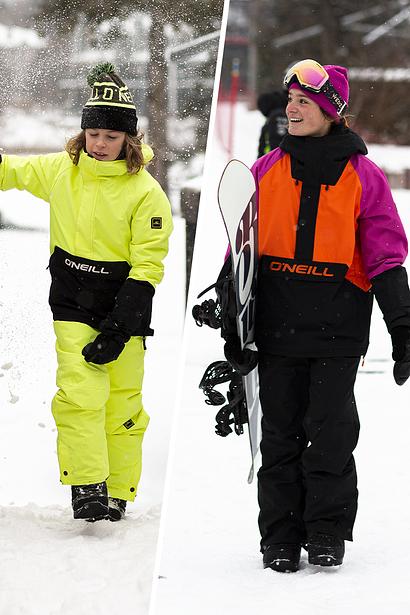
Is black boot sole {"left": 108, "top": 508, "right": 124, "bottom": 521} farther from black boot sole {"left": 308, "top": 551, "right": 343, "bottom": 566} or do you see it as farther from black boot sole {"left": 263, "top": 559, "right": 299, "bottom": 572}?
black boot sole {"left": 308, "top": 551, "right": 343, "bottom": 566}


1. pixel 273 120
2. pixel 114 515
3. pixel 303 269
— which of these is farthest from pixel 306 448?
pixel 273 120

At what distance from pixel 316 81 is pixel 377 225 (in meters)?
0.50

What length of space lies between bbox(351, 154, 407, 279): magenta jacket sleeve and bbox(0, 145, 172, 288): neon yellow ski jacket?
2.51 ft

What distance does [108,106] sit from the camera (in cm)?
431

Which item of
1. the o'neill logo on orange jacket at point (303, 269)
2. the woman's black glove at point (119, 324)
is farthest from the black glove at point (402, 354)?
the woman's black glove at point (119, 324)

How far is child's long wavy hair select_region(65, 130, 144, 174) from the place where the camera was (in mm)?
4273

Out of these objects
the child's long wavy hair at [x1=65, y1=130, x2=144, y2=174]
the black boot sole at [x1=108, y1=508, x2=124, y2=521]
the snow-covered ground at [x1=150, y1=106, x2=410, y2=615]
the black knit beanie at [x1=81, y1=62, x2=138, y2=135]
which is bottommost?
the black boot sole at [x1=108, y1=508, x2=124, y2=521]

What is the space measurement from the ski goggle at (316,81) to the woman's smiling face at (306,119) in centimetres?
A: 4

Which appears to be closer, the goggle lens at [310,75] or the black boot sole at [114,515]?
the goggle lens at [310,75]

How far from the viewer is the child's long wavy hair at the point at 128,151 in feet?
14.0

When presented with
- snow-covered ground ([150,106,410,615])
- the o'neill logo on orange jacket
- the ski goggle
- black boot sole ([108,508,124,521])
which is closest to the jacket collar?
the ski goggle

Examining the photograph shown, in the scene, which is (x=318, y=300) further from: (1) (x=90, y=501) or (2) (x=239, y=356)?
(1) (x=90, y=501)

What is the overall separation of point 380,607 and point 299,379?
33.2 inches

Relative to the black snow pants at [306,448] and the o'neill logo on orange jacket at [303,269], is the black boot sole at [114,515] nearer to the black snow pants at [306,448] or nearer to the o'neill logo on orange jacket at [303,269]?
the black snow pants at [306,448]
